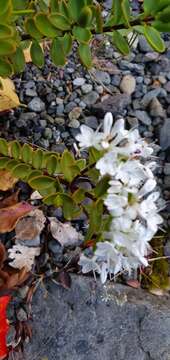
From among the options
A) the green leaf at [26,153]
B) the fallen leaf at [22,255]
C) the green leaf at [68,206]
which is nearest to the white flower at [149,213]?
the green leaf at [68,206]

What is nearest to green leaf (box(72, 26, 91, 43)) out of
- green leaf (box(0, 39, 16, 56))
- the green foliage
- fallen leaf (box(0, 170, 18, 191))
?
the green foliage

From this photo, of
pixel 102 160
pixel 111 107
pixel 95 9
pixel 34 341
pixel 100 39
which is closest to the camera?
pixel 102 160

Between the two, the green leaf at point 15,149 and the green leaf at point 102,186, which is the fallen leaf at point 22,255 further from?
the green leaf at point 102,186

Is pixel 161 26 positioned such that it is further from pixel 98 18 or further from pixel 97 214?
pixel 97 214

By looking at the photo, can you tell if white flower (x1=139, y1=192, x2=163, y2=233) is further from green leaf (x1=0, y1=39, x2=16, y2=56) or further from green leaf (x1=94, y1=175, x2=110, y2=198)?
green leaf (x1=0, y1=39, x2=16, y2=56)

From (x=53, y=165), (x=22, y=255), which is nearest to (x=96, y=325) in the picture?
(x=22, y=255)

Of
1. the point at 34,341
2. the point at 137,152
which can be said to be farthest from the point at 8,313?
the point at 137,152

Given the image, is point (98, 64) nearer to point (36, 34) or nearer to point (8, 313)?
point (36, 34)
